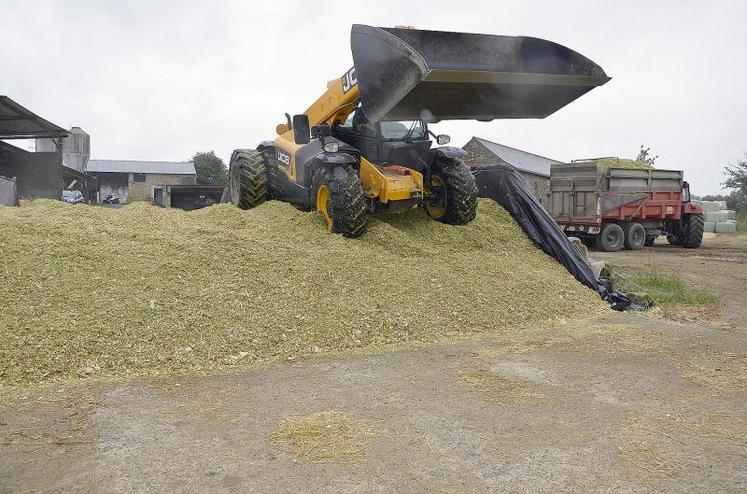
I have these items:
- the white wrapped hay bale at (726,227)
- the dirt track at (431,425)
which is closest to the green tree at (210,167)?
the white wrapped hay bale at (726,227)

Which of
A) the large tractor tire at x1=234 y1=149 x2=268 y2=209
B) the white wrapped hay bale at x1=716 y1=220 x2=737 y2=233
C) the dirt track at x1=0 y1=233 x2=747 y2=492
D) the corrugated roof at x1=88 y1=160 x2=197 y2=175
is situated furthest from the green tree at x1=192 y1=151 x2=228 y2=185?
the dirt track at x1=0 y1=233 x2=747 y2=492

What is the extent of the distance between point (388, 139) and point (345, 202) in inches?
56.3

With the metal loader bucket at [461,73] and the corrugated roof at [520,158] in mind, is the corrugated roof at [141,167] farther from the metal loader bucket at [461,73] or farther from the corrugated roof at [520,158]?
the metal loader bucket at [461,73]

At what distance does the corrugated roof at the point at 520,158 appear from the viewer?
2837cm

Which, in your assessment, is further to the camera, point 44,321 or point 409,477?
Answer: point 44,321

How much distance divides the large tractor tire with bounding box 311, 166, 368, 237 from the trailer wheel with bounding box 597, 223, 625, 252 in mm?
9678

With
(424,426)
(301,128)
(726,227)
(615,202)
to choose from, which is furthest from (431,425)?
(726,227)

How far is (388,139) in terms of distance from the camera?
26.4ft

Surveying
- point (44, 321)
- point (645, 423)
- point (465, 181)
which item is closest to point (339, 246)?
point (465, 181)

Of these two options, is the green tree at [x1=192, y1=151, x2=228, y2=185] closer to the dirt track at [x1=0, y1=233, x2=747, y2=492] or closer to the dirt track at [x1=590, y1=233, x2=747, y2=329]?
the dirt track at [x1=590, y1=233, x2=747, y2=329]

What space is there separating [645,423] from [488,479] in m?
1.26

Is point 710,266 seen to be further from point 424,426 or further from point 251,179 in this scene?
point 424,426

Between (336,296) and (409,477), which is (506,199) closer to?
(336,296)

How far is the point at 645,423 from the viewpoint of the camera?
→ 11.9ft
